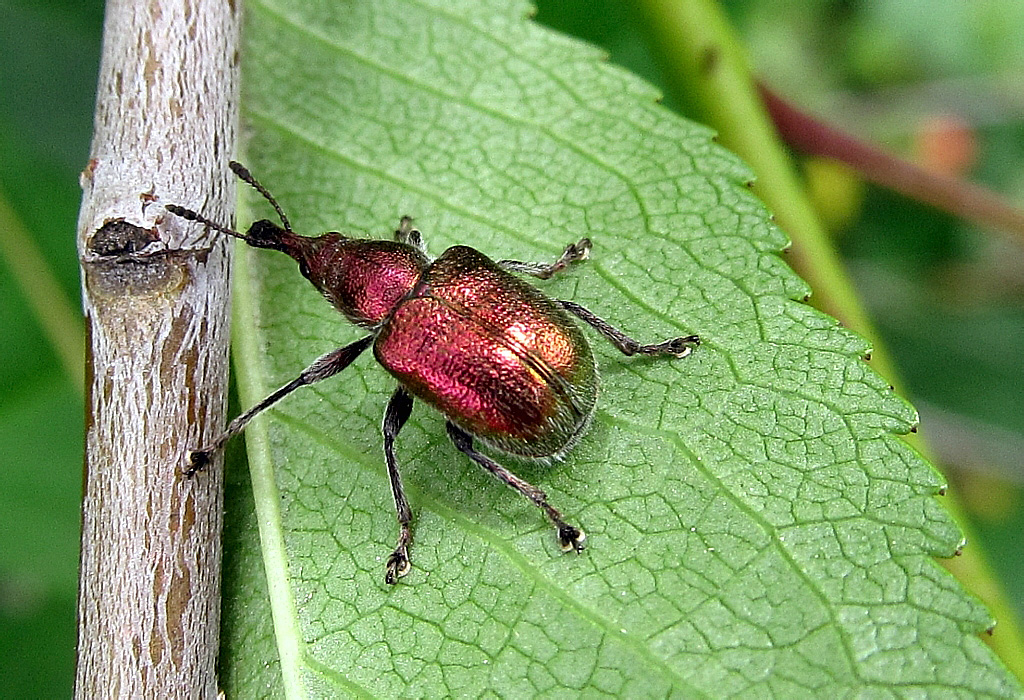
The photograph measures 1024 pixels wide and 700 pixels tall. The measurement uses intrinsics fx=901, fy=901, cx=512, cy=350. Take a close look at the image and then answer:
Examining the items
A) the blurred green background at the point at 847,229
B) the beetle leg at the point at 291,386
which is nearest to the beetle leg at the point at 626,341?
the beetle leg at the point at 291,386

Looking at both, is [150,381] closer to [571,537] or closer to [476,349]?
[476,349]

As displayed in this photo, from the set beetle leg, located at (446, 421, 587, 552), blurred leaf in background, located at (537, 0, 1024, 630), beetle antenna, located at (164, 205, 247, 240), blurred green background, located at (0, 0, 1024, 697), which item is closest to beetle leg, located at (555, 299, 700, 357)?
beetle leg, located at (446, 421, 587, 552)

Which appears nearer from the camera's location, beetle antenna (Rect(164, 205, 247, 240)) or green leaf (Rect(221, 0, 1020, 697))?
green leaf (Rect(221, 0, 1020, 697))

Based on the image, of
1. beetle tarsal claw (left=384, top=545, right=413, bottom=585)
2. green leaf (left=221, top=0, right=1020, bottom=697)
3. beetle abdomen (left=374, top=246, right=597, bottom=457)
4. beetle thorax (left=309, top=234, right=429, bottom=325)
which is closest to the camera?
green leaf (left=221, top=0, right=1020, bottom=697)

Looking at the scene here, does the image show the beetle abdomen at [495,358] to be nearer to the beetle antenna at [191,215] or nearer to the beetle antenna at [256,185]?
the beetle antenna at [256,185]

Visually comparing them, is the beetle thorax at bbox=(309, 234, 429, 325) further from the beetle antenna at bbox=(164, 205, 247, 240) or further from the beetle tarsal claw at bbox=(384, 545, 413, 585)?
the beetle tarsal claw at bbox=(384, 545, 413, 585)

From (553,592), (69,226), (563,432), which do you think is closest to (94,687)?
(553,592)
